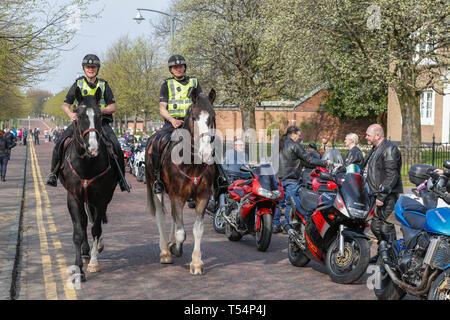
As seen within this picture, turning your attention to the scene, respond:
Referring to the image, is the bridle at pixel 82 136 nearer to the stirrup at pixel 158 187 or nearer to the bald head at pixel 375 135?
the stirrup at pixel 158 187

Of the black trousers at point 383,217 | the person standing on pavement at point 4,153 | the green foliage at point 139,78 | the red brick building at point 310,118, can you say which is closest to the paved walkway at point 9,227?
the person standing on pavement at point 4,153

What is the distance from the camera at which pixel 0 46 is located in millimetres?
13633

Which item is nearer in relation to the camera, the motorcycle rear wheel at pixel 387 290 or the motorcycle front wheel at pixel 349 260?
the motorcycle rear wheel at pixel 387 290

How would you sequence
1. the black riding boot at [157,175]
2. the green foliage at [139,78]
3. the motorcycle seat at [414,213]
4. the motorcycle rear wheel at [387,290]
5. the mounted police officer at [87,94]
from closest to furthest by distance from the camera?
the motorcycle seat at [414,213]
the motorcycle rear wheel at [387,290]
the mounted police officer at [87,94]
the black riding boot at [157,175]
the green foliage at [139,78]

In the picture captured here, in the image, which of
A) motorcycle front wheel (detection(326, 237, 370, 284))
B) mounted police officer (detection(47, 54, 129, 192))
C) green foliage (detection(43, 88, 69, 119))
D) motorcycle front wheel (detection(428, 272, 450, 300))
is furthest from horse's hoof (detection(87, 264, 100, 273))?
green foliage (detection(43, 88, 69, 119))

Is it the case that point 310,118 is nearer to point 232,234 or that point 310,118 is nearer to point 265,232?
point 232,234

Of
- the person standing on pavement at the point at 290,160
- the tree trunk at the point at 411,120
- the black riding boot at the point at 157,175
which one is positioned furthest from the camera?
the tree trunk at the point at 411,120

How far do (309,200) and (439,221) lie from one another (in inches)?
99.1

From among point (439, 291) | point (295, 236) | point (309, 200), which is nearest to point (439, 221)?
point (439, 291)

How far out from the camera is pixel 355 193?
21.4 ft

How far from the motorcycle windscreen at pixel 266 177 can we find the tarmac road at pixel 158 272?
1.06 m

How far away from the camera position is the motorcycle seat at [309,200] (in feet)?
24.1

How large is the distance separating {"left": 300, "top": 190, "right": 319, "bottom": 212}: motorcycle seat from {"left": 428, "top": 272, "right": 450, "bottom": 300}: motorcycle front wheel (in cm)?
240
